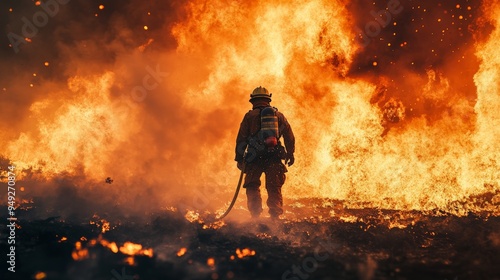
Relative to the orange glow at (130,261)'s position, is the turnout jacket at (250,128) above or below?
above

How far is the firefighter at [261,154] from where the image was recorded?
6.07 m

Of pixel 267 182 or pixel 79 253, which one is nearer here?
pixel 79 253

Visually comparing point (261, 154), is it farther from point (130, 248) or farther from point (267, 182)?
point (130, 248)

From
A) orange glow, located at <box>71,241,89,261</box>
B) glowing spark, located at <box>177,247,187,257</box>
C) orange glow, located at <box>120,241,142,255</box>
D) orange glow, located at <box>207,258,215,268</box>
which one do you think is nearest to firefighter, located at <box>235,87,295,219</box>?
glowing spark, located at <box>177,247,187,257</box>

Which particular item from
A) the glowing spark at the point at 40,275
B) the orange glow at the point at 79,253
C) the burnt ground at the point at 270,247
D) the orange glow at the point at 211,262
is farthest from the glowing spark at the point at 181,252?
the glowing spark at the point at 40,275

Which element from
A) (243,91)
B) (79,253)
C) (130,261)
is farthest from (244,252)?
(243,91)

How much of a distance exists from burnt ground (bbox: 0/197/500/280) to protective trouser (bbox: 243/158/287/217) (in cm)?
36

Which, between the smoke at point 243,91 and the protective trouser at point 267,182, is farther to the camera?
the smoke at point 243,91

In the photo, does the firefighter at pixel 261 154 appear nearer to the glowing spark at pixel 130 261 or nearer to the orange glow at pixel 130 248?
the orange glow at pixel 130 248

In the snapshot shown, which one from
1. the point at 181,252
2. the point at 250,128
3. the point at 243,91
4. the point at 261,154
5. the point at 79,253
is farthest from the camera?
the point at 243,91

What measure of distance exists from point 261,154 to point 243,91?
4029 mm

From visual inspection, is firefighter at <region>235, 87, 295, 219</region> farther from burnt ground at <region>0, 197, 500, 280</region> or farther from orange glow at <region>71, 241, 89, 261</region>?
orange glow at <region>71, 241, 89, 261</region>

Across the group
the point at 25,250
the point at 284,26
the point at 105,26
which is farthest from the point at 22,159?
the point at 284,26

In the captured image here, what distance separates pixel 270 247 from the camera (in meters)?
4.39
